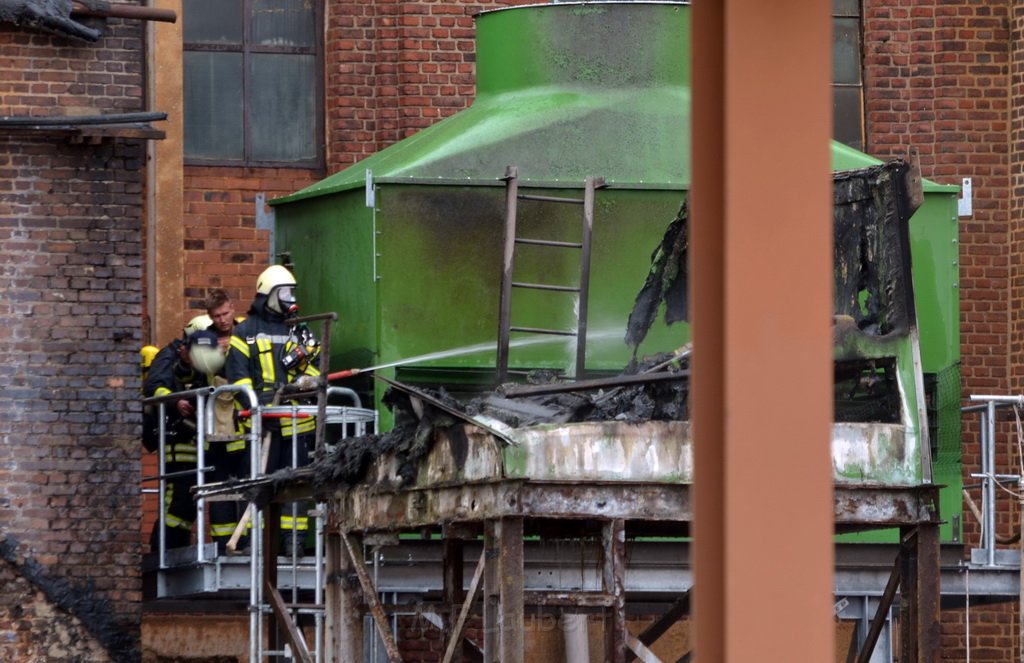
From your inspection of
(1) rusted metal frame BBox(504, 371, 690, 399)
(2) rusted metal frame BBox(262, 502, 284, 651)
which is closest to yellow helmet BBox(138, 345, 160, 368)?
(2) rusted metal frame BBox(262, 502, 284, 651)

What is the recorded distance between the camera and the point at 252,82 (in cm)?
1684

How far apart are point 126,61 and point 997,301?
25.2 ft

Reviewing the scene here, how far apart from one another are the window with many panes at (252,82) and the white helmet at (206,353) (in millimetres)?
3381

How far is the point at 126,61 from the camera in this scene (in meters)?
12.9

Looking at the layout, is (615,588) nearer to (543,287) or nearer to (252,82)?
(543,287)

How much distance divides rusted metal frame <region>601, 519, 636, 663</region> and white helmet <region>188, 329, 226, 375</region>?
13.6ft

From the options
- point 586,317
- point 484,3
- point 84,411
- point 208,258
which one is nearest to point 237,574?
A: point 84,411

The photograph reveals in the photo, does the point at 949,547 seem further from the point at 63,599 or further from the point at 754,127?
the point at 754,127

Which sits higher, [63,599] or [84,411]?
[84,411]

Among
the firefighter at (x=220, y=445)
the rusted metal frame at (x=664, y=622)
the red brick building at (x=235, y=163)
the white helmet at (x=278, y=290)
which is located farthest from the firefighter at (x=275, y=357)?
the rusted metal frame at (x=664, y=622)

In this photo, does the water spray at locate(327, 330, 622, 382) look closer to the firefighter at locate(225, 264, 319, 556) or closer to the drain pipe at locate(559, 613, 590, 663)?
the firefighter at locate(225, 264, 319, 556)

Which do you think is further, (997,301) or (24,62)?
(997,301)

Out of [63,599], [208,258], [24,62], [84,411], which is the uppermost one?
[24,62]

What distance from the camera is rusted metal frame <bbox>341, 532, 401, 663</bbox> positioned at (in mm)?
11031
